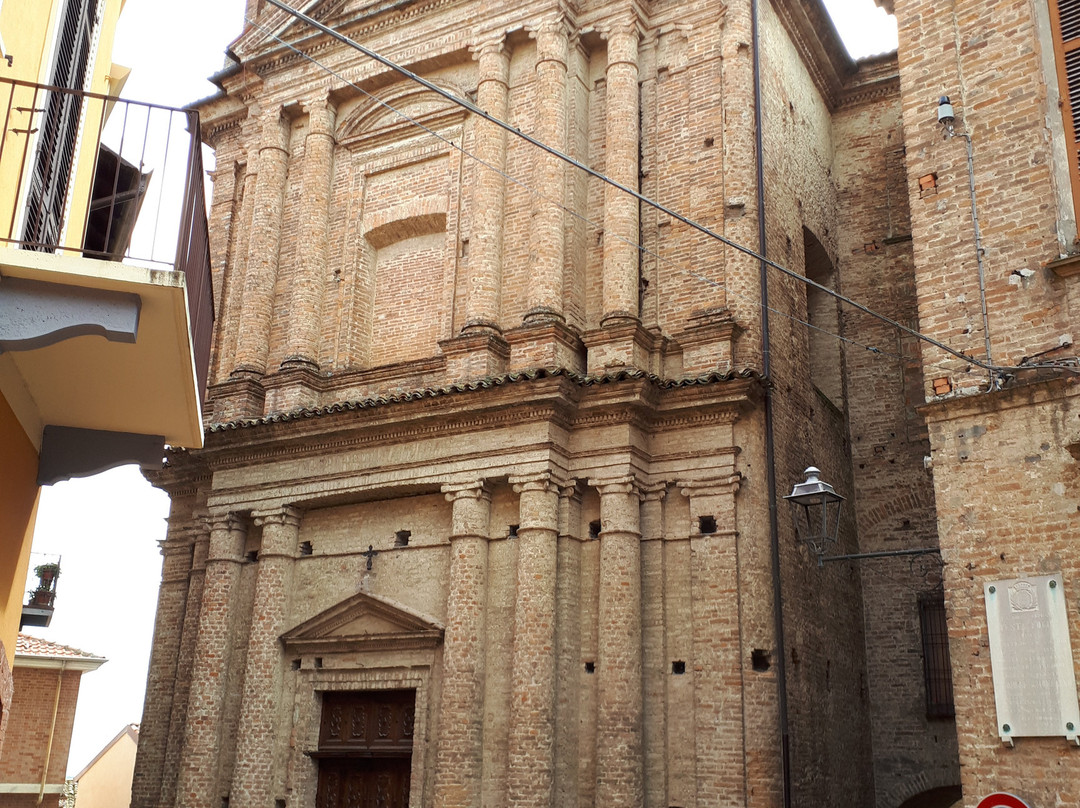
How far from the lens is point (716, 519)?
1278 cm

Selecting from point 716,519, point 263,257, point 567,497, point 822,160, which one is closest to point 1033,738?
point 716,519

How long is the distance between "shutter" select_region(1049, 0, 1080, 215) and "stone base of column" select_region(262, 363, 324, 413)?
10282 millimetres

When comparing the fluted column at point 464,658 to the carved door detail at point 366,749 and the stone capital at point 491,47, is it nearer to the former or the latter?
the carved door detail at point 366,749

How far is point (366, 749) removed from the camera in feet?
44.9

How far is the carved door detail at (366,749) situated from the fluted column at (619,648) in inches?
104

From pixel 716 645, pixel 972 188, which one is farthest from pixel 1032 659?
pixel 716 645

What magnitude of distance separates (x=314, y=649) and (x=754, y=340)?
22.6 feet

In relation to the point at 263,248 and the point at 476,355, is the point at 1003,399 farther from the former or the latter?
the point at 263,248

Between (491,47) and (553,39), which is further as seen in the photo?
(491,47)

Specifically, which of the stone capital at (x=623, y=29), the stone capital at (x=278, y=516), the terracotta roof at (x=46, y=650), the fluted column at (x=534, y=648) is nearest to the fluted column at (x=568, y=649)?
the fluted column at (x=534, y=648)

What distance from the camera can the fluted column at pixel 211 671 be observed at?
46.1 feet

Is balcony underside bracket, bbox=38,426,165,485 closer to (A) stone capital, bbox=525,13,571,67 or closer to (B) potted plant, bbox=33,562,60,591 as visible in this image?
(A) stone capital, bbox=525,13,571,67

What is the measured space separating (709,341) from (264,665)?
7.02 metres

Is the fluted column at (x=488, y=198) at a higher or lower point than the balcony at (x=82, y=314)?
higher
